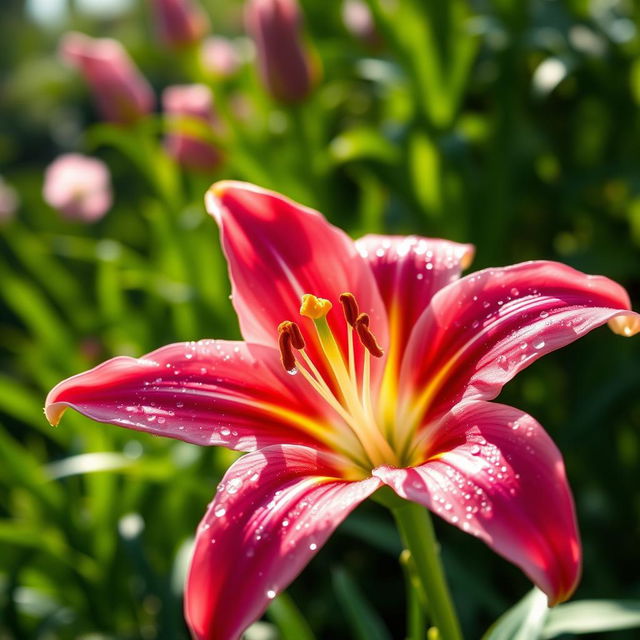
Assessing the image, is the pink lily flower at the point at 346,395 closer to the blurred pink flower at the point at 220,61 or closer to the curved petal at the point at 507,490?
the curved petal at the point at 507,490

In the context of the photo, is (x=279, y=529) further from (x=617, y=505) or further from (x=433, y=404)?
(x=617, y=505)

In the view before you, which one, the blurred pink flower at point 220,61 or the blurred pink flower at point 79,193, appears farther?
the blurred pink flower at point 79,193

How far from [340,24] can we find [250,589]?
54.3 inches

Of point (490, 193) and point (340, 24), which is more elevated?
point (340, 24)

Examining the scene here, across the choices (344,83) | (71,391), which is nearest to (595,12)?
(344,83)

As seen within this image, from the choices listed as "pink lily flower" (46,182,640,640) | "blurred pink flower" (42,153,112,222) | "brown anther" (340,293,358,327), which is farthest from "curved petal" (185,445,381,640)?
"blurred pink flower" (42,153,112,222)

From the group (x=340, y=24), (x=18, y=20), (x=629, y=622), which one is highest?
(x=340, y=24)

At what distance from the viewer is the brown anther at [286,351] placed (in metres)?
0.53

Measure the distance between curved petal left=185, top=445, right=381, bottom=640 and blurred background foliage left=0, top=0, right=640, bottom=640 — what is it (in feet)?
1.64

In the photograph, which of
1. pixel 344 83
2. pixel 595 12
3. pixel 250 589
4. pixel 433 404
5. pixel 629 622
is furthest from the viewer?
pixel 344 83

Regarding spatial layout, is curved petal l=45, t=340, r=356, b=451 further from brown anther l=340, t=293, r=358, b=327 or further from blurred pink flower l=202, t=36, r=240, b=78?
blurred pink flower l=202, t=36, r=240, b=78

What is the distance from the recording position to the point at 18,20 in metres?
7.34

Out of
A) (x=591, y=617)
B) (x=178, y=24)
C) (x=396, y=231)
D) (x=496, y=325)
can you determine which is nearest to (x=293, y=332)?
(x=496, y=325)

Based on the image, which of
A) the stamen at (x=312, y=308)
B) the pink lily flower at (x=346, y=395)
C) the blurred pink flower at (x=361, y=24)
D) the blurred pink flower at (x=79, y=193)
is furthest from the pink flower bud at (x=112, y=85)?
the stamen at (x=312, y=308)
